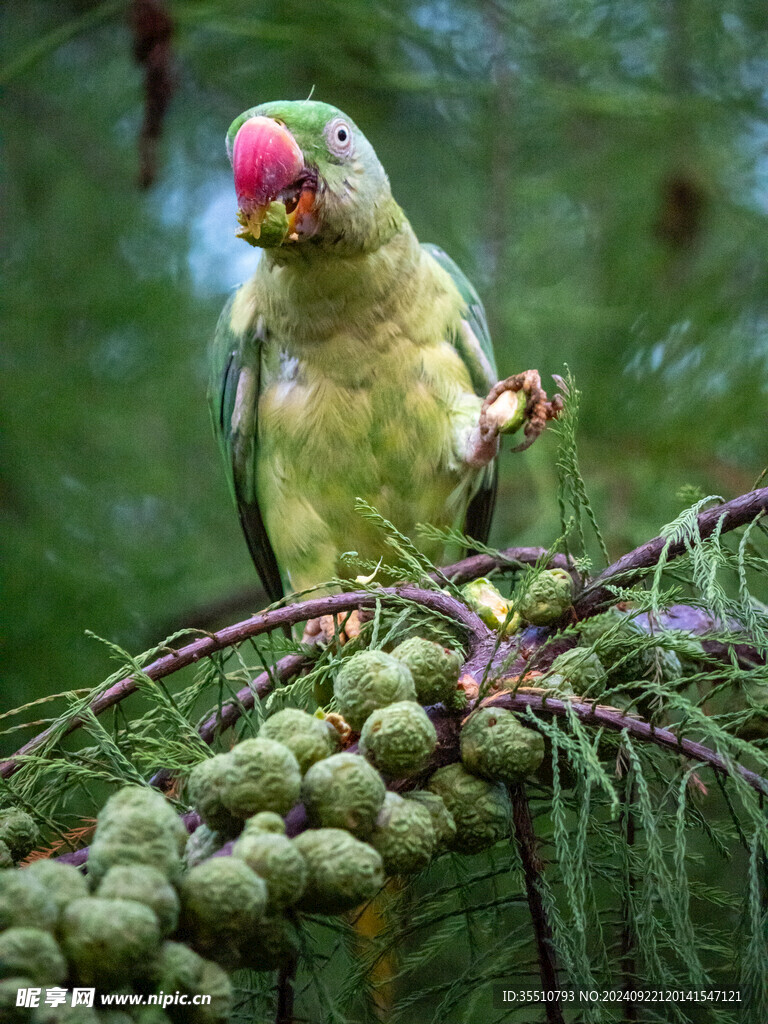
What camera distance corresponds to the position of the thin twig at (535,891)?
3.63 feet

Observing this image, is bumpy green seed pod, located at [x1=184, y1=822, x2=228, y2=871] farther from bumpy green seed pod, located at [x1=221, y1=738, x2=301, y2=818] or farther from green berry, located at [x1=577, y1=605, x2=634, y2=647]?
green berry, located at [x1=577, y1=605, x2=634, y2=647]

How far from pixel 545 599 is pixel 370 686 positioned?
0.35m

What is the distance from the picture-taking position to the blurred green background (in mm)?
3324

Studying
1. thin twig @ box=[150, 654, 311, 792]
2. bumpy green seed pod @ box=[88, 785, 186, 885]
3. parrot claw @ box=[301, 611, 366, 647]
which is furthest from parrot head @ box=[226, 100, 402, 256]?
bumpy green seed pod @ box=[88, 785, 186, 885]

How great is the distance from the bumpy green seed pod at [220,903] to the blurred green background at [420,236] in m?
2.21

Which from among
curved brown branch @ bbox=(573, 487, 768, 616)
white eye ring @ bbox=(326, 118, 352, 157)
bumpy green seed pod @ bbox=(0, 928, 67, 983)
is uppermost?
white eye ring @ bbox=(326, 118, 352, 157)

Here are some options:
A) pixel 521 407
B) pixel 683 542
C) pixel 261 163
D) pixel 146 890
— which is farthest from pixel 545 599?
pixel 261 163

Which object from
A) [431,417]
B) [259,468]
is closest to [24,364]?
[259,468]

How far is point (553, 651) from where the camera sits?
49.6 inches

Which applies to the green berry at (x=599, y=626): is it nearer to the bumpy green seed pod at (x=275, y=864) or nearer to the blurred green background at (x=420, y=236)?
the bumpy green seed pod at (x=275, y=864)

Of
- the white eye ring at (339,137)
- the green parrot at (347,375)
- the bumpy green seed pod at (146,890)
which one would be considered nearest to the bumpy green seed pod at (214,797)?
the bumpy green seed pod at (146,890)

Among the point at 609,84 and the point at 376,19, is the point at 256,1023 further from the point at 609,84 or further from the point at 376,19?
the point at 609,84

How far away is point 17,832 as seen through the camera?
1.09 metres

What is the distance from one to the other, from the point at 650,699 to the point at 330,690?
115cm
